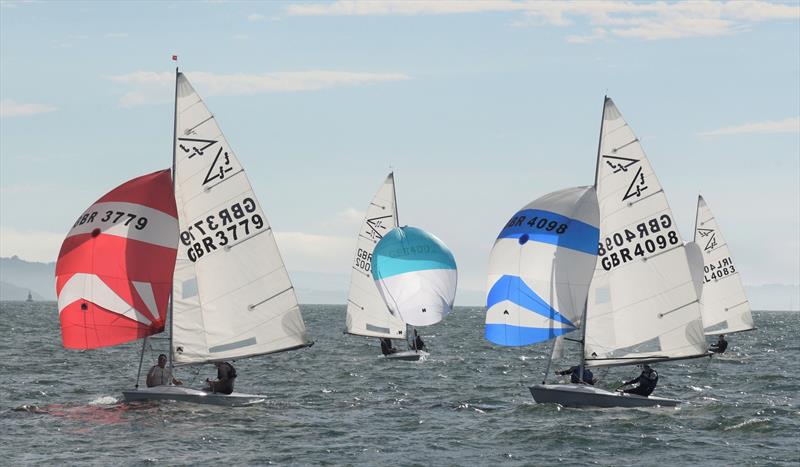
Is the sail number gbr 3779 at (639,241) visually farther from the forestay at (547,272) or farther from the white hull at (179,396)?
the white hull at (179,396)

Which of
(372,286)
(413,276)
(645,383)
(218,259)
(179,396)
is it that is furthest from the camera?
(372,286)

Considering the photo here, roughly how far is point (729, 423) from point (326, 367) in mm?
22853

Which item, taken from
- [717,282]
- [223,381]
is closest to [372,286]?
[717,282]

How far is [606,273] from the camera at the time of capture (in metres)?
30.9

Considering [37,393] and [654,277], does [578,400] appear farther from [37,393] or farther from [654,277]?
[37,393]

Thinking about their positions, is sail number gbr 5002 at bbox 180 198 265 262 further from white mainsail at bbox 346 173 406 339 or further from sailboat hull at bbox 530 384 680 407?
white mainsail at bbox 346 173 406 339

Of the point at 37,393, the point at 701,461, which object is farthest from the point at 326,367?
the point at 701,461

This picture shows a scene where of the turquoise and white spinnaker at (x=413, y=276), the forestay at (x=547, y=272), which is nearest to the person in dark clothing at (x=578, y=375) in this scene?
the forestay at (x=547, y=272)

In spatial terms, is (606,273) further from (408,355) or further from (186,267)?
(408,355)

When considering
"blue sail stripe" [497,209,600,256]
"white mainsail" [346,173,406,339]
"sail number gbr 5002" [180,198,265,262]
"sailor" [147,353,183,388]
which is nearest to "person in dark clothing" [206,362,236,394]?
"sailor" [147,353,183,388]

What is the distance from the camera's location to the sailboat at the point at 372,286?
174 ft

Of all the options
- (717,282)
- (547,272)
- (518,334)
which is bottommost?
(518,334)

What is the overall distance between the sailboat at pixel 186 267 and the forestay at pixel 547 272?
5.60m

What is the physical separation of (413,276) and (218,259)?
2138 cm
